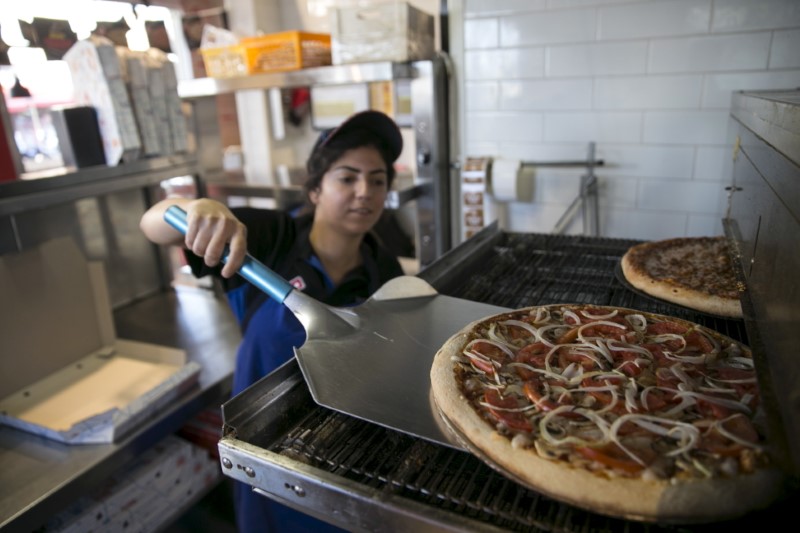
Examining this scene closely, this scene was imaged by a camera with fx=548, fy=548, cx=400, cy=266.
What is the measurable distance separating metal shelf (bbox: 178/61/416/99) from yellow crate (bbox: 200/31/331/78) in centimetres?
6

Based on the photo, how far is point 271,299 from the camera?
161 cm

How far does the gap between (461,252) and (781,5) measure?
4.73 ft

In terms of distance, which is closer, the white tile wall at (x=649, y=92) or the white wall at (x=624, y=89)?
the white wall at (x=624, y=89)

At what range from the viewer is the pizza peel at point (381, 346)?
858 millimetres

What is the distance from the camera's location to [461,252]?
62.8 inches

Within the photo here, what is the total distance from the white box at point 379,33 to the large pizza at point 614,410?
60.4 inches

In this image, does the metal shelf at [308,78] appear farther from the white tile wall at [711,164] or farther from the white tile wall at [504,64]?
the white tile wall at [711,164]

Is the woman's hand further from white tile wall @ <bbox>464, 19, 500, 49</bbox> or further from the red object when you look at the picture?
white tile wall @ <bbox>464, 19, 500, 49</bbox>

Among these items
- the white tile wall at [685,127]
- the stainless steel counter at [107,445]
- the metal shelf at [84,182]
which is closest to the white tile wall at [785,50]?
the white tile wall at [685,127]

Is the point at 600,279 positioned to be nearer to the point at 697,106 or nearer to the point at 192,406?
the point at 697,106

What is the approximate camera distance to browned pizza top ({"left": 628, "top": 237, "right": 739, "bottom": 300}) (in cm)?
127

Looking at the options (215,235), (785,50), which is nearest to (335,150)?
(215,235)

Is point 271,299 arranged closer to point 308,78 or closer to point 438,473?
point 438,473

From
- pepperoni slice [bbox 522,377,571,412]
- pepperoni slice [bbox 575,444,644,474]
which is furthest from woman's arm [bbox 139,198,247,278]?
pepperoni slice [bbox 575,444,644,474]
